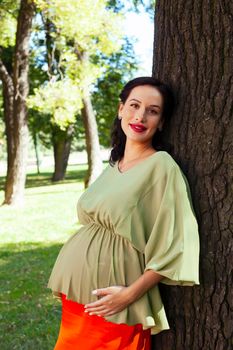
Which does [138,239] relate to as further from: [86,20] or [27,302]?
[86,20]

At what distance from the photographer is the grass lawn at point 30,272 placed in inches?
182

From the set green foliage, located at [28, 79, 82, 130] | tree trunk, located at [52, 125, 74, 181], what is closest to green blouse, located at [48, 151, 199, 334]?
green foliage, located at [28, 79, 82, 130]

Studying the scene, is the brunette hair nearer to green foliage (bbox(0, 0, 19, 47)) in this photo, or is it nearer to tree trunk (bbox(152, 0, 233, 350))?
tree trunk (bbox(152, 0, 233, 350))

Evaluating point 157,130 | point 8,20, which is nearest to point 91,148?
point 8,20

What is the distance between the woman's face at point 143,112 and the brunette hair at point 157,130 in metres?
0.03

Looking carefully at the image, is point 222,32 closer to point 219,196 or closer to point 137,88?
point 137,88

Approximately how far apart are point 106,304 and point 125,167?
2.09 feet

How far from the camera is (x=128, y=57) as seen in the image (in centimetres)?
2752

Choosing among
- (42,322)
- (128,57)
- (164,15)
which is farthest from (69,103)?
(128,57)

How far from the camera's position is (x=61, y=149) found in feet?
95.6

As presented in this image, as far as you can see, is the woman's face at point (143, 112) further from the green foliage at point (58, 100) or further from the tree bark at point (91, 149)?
the tree bark at point (91, 149)

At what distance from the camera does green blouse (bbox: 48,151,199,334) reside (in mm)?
A: 2105

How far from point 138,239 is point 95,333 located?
1.56ft

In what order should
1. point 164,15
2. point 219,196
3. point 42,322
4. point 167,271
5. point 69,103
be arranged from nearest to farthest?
point 167,271 → point 219,196 → point 164,15 → point 42,322 → point 69,103
